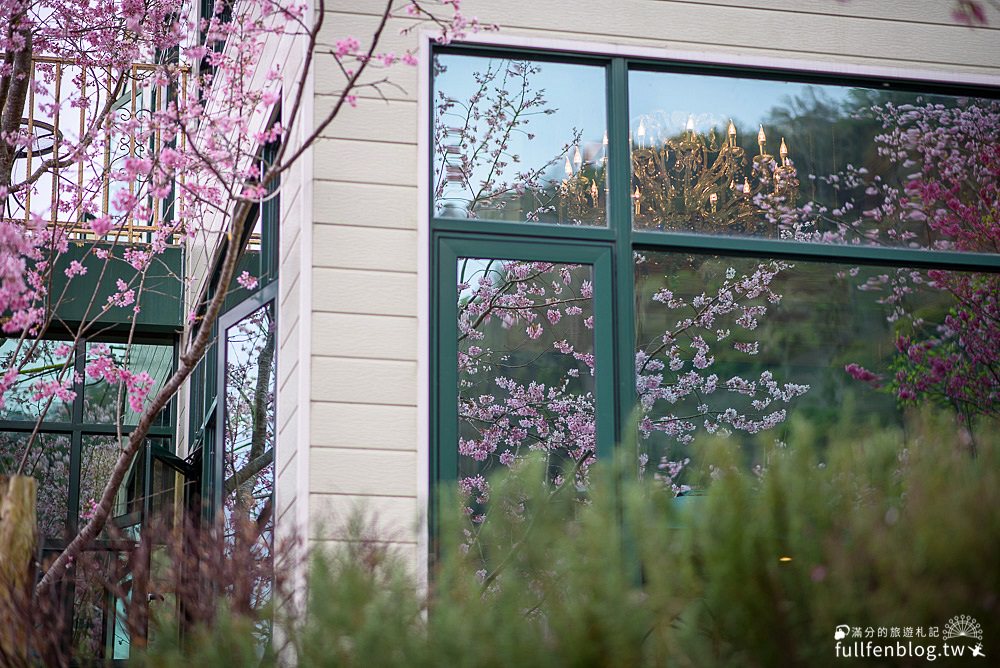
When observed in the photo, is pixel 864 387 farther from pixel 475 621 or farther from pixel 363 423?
pixel 475 621

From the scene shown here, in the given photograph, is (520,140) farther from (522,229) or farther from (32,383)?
(32,383)

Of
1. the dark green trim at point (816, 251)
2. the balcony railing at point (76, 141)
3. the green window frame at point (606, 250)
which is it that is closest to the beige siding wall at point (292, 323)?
the green window frame at point (606, 250)

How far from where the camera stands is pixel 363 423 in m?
4.51

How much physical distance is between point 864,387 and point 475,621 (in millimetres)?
3671

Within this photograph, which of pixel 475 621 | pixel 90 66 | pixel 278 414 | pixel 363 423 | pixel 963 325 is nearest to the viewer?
pixel 475 621

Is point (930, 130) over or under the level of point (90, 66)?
under

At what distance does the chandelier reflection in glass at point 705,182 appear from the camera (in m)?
5.06

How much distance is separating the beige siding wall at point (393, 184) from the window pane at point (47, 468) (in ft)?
15.6

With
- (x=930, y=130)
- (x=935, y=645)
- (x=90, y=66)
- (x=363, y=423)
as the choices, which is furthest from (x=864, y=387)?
(x=90, y=66)

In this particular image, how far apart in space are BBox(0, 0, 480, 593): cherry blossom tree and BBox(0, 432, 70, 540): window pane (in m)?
0.05

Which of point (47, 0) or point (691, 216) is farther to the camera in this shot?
point (47, 0)

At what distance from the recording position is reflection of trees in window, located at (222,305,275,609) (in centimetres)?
533

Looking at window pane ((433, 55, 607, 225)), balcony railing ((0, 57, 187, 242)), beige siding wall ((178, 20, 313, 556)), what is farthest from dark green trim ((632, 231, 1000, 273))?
balcony railing ((0, 57, 187, 242))

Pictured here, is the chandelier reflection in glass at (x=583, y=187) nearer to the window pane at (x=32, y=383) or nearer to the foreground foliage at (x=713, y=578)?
the foreground foliage at (x=713, y=578)
